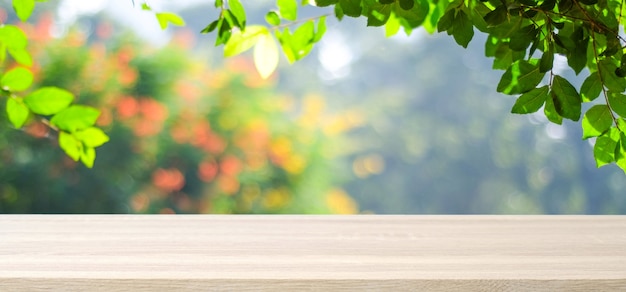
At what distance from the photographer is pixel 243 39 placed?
0.57 meters

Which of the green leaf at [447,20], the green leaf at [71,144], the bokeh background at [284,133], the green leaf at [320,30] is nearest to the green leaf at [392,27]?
the green leaf at [320,30]

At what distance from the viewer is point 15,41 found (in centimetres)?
46

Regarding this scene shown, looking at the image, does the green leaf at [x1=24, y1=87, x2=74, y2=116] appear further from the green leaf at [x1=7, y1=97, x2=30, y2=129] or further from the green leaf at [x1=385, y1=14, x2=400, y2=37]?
the green leaf at [x1=385, y1=14, x2=400, y2=37]

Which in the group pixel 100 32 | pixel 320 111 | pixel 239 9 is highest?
pixel 239 9

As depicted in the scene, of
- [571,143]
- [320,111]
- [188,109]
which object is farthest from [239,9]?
[571,143]

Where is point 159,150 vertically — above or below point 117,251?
below

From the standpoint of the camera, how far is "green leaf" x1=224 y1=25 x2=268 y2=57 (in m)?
0.56

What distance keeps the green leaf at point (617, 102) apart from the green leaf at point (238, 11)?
0.24 m

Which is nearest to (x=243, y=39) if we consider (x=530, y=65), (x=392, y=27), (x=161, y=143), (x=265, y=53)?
(x=265, y=53)

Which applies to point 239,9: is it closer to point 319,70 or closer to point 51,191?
point 51,191

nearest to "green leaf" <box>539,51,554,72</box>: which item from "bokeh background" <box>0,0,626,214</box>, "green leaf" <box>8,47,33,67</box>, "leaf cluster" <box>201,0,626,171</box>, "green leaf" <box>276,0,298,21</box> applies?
"leaf cluster" <box>201,0,626,171</box>

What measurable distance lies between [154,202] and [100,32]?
2.99ft

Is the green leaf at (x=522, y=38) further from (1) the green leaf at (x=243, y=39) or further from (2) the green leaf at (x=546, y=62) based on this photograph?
(1) the green leaf at (x=243, y=39)

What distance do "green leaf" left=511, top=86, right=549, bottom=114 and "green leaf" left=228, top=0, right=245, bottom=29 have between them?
195mm
